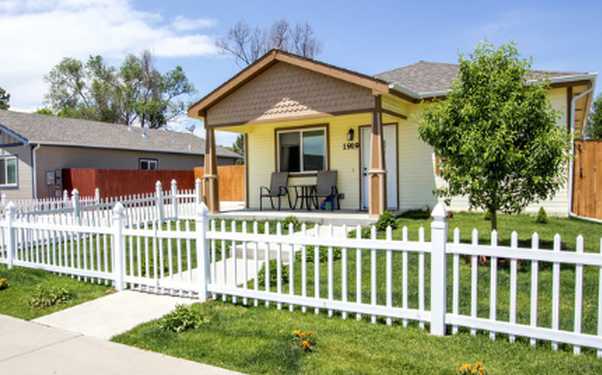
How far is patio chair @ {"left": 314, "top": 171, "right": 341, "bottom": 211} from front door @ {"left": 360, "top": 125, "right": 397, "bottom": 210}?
0.74 meters

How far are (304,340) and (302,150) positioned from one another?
9.48 m

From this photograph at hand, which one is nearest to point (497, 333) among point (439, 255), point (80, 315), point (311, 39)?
point (439, 255)

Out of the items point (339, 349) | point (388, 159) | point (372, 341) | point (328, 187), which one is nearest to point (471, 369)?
point (372, 341)

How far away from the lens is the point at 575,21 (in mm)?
12875

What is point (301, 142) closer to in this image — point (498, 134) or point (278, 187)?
point (278, 187)

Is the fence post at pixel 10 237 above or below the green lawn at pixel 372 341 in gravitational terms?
above

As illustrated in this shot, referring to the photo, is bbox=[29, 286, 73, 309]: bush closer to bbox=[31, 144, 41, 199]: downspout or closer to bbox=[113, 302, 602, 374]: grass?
bbox=[113, 302, 602, 374]: grass

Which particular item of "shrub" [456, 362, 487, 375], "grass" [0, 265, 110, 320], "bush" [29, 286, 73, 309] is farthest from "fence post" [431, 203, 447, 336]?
"bush" [29, 286, 73, 309]

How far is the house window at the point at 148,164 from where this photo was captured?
2389cm

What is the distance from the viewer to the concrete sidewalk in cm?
338

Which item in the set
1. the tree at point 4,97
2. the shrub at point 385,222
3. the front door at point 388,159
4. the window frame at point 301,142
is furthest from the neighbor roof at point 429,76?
the tree at point 4,97

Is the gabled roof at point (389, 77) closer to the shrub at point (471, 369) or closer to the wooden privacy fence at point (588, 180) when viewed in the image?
the wooden privacy fence at point (588, 180)

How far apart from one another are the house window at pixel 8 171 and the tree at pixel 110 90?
2111cm

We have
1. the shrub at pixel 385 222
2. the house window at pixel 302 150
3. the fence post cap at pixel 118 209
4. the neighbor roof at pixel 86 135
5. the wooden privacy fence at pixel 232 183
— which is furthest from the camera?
the wooden privacy fence at pixel 232 183
